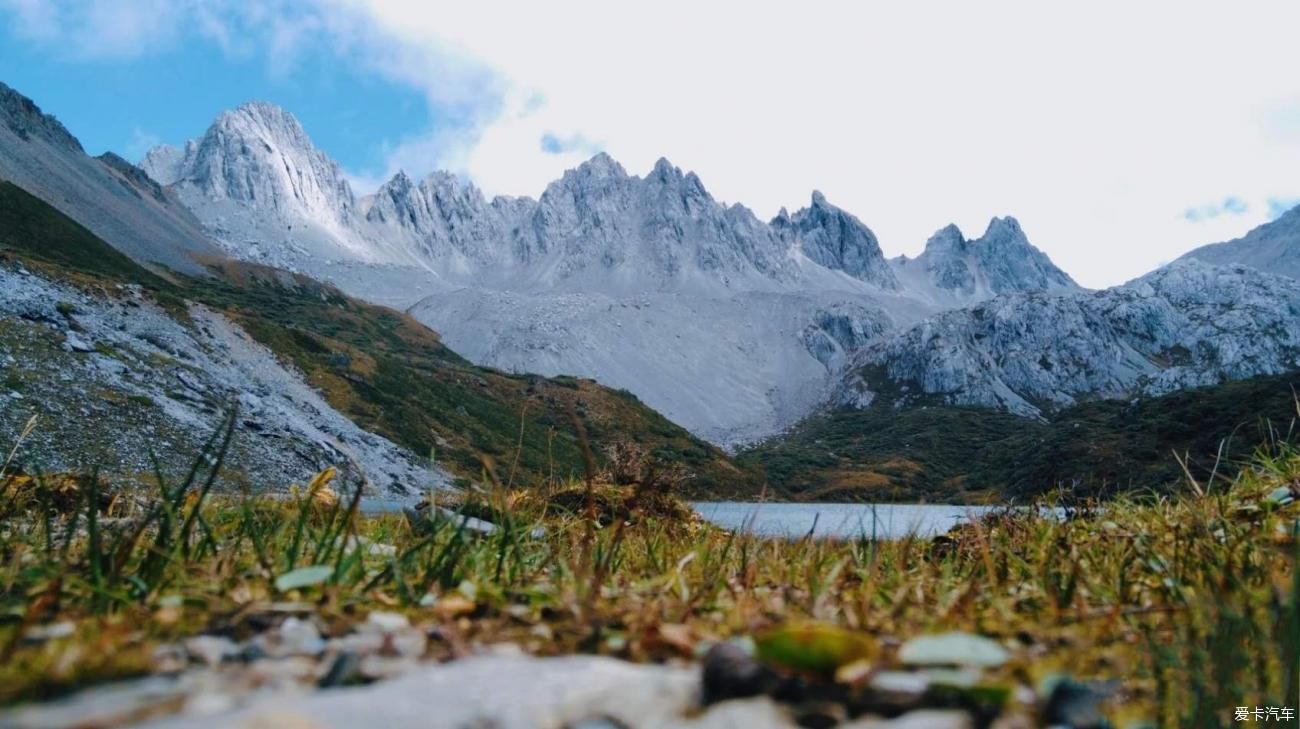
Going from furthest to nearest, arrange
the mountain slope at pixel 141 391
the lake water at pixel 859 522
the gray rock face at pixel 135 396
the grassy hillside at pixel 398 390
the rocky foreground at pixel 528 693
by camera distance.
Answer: the grassy hillside at pixel 398 390 → the gray rock face at pixel 135 396 → the mountain slope at pixel 141 391 → the lake water at pixel 859 522 → the rocky foreground at pixel 528 693

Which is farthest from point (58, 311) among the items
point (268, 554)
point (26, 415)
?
point (268, 554)

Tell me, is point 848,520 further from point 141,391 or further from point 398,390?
point 398,390

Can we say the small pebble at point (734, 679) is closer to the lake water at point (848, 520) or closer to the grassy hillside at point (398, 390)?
the lake water at point (848, 520)

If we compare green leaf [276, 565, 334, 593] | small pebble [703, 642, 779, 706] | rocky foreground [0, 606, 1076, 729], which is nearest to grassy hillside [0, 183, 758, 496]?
green leaf [276, 565, 334, 593]

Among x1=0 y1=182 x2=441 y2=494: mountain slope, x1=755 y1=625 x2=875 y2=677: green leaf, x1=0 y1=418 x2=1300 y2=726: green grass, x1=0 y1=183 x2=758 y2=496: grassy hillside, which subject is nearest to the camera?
x1=755 y1=625 x2=875 y2=677: green leaf

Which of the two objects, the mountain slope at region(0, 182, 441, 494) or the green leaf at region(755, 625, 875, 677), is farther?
the mountain slope at region(0, 182, 441, 494)

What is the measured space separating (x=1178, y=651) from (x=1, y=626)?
382 cm

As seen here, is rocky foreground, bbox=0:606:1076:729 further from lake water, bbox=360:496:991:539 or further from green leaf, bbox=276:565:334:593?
lake water, bbox=360:496:991:539

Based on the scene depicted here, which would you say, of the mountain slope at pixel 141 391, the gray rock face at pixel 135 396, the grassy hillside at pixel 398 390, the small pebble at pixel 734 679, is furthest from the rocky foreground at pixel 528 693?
the grassy hillside at pixel 398 390

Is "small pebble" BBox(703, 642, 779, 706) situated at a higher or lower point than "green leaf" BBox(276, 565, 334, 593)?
higher


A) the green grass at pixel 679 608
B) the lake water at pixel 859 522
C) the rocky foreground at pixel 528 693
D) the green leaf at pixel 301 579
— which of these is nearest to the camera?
the rocky foreground at pixel 528 693

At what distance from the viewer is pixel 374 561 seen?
4230 millimetres

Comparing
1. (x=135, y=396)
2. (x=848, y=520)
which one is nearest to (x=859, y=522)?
(x=848, y=520)

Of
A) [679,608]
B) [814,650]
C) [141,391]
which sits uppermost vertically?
[141,391]
